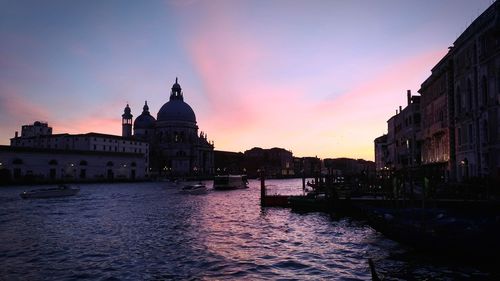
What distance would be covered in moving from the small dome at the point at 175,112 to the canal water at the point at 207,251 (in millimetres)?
136495

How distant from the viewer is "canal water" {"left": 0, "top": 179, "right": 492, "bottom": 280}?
17.1m

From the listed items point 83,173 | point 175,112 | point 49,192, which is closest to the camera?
point 49,192

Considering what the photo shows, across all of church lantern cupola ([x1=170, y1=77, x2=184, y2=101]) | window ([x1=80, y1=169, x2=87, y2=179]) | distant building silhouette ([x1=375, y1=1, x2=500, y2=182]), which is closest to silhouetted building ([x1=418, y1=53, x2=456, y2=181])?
distant building silhouette ([x1=375, y1=1, x2=500, y2=182])

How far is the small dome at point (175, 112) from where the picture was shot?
6727 inches

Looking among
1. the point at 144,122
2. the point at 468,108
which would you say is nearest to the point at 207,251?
the point at 468,108

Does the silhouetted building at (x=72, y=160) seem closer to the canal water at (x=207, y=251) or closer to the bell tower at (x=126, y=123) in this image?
the bell tower at (x=126, y=123)

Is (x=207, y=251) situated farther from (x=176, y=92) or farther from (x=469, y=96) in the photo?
(x=176, y=92)

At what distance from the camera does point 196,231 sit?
28812mm

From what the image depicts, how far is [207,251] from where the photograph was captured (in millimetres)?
21656

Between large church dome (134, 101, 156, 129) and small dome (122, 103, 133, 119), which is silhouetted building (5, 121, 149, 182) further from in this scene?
small dome (122, 103, 133, 119)

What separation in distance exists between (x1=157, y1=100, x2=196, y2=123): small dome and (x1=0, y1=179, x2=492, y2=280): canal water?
136 meters

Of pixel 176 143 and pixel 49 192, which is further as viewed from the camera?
pixel 176 143

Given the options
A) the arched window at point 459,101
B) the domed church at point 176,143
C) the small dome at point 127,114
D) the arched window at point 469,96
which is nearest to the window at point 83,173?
the domed church at point 176,143

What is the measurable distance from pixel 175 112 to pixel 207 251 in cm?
15289
